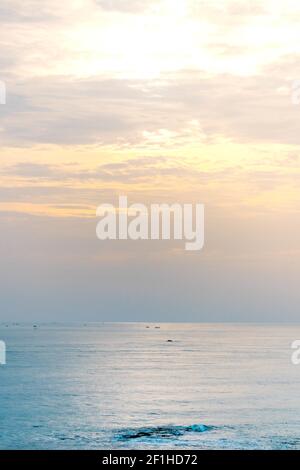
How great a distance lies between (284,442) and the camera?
7288 cm

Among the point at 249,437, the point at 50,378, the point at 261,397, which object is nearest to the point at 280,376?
the point at 261,397

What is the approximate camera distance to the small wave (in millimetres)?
74375

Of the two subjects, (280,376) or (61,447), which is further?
(280,376)

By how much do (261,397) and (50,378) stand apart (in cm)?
4895

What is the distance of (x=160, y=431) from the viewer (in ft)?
253

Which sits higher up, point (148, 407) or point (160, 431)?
point (148, 407)

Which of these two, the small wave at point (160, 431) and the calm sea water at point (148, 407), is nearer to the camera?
the calm sea water at point (148, 407)

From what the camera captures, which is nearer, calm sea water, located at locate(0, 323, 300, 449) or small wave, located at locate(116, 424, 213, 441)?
Result: calm sea water, located at locate(0, 323, 300, 449)

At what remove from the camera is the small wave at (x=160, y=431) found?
74.4 m

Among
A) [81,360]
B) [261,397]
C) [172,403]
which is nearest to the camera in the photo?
[172,403]

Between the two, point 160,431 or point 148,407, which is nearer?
point 160,431
